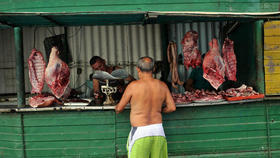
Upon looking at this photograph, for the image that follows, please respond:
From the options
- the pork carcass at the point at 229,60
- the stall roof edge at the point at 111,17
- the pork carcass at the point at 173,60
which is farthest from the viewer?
the pork carcass at the point at 173,60

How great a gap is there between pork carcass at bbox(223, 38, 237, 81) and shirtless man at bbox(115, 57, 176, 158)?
5.21ft

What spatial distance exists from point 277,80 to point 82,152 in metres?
3.36

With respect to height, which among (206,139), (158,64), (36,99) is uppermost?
(158,64)

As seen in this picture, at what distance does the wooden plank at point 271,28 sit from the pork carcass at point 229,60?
0.56 metres

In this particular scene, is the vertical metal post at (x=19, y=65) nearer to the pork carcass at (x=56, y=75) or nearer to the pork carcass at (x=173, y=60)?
the pork carcass at (x=56, y=75)

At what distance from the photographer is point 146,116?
3064 mm

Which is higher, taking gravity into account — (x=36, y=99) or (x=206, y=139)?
(x=36, y=99)

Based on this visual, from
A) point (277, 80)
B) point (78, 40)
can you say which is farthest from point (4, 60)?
point (277, 80)

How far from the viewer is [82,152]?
396 centimetres

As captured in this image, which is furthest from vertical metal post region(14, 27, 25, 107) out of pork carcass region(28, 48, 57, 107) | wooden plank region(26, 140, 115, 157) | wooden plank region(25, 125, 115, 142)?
wooden plank region(26, 140, 115, 157)

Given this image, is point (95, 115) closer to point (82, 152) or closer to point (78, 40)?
point (82, 152)

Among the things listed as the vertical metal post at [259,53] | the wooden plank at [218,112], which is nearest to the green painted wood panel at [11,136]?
the wooden plank at [218,112]

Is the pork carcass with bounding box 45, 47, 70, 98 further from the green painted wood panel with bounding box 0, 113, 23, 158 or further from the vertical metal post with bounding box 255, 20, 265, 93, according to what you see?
the vertical metal post with bounding box 255, 20, 265, 93

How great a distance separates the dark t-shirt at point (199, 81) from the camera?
550 cm
